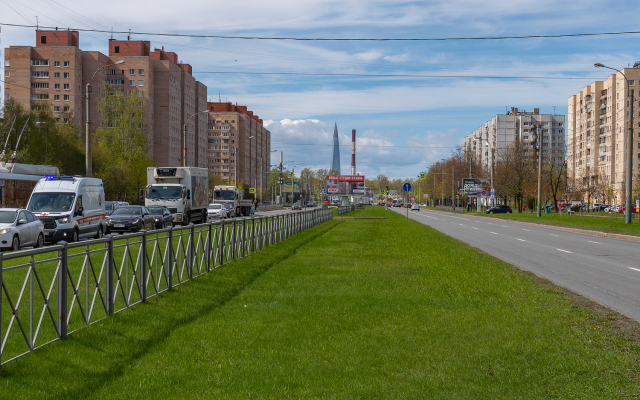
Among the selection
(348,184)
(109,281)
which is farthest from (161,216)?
(348,184)

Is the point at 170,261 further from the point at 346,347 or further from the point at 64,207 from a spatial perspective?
the point at 64,207

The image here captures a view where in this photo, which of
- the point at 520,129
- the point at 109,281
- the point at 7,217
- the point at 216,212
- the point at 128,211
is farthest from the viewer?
the point at 520,129

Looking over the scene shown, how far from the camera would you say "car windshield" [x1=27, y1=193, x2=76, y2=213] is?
81.4 feet

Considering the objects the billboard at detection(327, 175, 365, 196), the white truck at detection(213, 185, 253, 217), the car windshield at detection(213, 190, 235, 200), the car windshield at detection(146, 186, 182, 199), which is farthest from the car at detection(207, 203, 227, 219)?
the billboard at detection(327, 175, 365, 196)

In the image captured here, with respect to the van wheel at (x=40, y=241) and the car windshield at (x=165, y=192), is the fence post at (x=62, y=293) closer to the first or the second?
the van wheel at (x=40, y=241)

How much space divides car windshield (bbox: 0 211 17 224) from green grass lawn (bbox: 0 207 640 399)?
11.5 meters

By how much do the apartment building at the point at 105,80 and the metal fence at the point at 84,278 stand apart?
7919cm

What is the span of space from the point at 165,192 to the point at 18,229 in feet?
58.8

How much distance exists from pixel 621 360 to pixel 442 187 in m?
126

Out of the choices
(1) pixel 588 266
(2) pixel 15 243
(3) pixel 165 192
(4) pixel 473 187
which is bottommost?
(1) pixel 588 266

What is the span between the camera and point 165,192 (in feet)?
126

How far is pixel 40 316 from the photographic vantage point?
6.69 m

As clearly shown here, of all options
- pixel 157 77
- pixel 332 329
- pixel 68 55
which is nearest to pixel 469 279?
pixel 332 329

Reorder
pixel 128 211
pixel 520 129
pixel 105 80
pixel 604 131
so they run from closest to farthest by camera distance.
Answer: pixel 128 211
pixel 105 80
pixel 604 131
pixel 520 129
